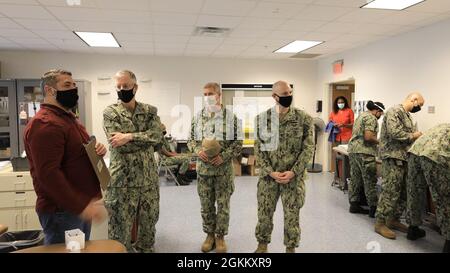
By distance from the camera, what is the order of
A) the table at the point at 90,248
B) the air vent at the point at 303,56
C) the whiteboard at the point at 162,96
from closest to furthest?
the table at the point at 90,248 → the air vent at the point at 303,56 → the whiteboard at the point at 162,96

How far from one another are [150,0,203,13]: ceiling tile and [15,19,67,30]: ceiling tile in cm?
146

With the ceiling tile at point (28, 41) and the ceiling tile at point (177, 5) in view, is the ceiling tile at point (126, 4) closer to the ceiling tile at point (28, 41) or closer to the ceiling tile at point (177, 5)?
the ceiling tile at point (177, 5)

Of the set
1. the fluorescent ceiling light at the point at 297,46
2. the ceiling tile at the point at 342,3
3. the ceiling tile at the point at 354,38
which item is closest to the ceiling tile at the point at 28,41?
the fluorescent ceiling light at the point at 297,46

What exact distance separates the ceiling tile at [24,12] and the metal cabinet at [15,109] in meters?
2.08

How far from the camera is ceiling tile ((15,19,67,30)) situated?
12.6 feet

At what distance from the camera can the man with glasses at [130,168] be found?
7.44 feet

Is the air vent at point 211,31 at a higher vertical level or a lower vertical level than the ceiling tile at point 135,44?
lower

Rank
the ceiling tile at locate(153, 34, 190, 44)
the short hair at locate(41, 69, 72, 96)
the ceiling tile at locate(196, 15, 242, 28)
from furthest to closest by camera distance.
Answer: the ceiling tile at locate(153, 34, 190, 44), the ceiling tile at locate(196, 15, 242, 28), the short hair at locate(41, 69, 72, 96)

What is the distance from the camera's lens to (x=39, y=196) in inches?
63.0

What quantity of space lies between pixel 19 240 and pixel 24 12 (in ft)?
9.03

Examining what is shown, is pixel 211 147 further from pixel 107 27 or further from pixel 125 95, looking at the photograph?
pixel 107 27

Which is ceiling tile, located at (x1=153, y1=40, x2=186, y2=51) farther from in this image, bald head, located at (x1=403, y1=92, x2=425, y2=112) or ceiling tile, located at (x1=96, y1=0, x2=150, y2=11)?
bald head, located at (x1=403, y1=92, x2=425, y2=112)

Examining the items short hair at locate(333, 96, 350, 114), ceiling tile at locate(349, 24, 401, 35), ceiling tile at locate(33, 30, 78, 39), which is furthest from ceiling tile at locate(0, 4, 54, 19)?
A: short hair at locate(333, 96, 350, 114)
